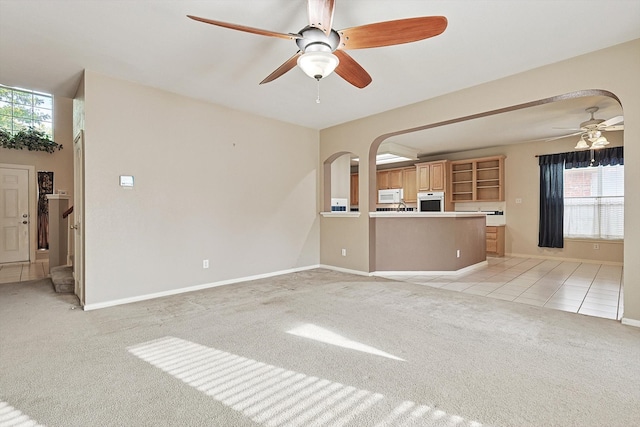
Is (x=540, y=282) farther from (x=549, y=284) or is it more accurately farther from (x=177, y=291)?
(x=177, y=291)

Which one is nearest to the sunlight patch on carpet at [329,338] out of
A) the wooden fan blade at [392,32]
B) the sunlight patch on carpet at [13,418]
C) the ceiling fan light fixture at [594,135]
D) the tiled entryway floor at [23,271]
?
the sunlight patch on carpet at [13,418]

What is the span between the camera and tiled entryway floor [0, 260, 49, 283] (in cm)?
484

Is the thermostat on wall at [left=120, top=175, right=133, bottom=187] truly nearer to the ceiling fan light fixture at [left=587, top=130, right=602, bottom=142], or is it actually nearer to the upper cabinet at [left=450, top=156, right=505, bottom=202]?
the ceiling fan light fixture at [left=587, top=130, right=602, bottom=142]

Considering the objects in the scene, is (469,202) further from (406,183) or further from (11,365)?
(11,365)

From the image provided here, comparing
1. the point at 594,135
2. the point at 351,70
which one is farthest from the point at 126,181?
the point at 594,135

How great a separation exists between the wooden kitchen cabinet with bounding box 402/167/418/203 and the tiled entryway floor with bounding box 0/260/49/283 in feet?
26.3

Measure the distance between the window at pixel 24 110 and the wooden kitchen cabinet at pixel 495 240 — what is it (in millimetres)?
10035

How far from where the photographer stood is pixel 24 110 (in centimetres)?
649

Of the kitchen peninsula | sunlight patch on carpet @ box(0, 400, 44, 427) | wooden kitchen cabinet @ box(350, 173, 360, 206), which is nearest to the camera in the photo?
sunlight patch on carpet @ box(0, 400, 44, 427)

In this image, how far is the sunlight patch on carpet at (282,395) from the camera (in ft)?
5.05

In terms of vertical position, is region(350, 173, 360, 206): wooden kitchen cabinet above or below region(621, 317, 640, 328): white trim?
above

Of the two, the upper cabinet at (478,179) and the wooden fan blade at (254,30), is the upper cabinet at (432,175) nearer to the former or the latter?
the upper cabinet at (478,179)

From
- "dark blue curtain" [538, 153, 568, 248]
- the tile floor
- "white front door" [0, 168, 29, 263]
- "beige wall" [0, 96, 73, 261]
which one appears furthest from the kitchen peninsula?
"white front door" [0, 168, 29, 263]

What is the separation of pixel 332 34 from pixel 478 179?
6679 mm
